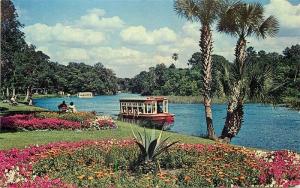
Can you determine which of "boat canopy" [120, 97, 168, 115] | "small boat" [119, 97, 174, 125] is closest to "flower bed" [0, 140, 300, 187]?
"small boat" [119, 97, 174, 125]

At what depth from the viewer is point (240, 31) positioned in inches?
712

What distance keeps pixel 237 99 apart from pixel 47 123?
7092 mm

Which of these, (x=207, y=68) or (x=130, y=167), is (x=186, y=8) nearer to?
(x=207, y=68)

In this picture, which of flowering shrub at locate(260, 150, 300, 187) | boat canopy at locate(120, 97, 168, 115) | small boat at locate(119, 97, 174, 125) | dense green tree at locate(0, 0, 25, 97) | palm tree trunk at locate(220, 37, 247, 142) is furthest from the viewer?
boat canopy at locate(120, 97, 168, 115)

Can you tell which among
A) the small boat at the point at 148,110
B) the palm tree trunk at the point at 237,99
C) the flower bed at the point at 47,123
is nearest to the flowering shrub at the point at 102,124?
the flower bed at the point at 47,123

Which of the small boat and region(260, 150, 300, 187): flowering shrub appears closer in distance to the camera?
region(260, 150, 300, 187): flowering shrub

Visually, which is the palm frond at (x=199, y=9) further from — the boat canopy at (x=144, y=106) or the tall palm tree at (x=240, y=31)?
the boat canopy at (x=144, y=106)

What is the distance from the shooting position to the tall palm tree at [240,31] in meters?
17.4

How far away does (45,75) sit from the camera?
52938 mm

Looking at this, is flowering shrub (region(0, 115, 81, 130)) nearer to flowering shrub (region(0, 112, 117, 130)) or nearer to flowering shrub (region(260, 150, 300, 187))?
flowering shrub (region(0, 112, 117, 130))

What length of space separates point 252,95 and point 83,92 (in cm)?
4209

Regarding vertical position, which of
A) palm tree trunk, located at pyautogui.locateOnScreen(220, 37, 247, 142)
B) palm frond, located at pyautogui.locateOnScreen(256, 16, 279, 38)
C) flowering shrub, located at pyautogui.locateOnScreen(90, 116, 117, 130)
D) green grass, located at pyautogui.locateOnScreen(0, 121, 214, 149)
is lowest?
green grass, located at pyautogui.locateOnScreen(0, 121, 214, 149)

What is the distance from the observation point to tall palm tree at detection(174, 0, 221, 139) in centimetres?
1812

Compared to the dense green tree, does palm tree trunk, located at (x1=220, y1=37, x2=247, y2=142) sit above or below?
below
